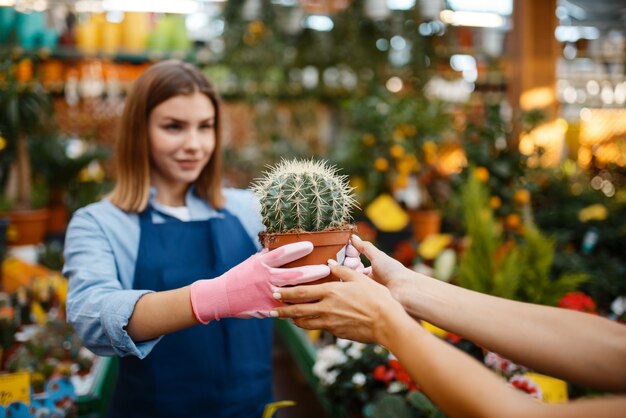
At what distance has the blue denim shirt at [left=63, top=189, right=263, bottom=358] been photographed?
1.16 meters

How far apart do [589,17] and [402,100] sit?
21.3ft

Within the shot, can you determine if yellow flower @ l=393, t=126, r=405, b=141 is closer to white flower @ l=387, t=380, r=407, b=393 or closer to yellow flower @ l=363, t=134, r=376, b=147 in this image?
yellow flower @ l=363, t=134, r=376, b=147

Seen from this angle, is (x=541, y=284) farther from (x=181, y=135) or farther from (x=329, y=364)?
(x=181, y=135)

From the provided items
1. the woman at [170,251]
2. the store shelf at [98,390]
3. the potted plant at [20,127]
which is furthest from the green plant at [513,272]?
the potted plant at [20,127]

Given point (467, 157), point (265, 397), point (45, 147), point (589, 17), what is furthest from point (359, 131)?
point (589, 17)

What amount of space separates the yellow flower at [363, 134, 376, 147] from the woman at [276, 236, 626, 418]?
2.80m

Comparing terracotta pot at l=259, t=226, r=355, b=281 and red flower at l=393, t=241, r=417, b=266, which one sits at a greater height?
terracotta pot at l=259, t=226, r=355, b=281

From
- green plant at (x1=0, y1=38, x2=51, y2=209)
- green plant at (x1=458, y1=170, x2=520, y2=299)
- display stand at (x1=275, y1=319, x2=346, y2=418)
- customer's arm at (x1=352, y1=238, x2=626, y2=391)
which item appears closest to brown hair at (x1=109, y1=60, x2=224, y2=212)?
customer's arm at (x1=352, y1=238, x2=626, y2=391)

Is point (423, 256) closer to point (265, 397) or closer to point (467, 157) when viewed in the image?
point (467, 157)

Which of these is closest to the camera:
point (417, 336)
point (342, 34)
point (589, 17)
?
point (417, 336)

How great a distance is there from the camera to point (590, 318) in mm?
958

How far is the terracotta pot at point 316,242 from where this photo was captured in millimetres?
1085

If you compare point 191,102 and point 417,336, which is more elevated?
point 191,102

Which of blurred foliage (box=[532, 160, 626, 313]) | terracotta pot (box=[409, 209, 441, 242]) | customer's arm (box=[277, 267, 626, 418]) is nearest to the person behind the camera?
customer's arm (box=[277, 267, 626, 418])
